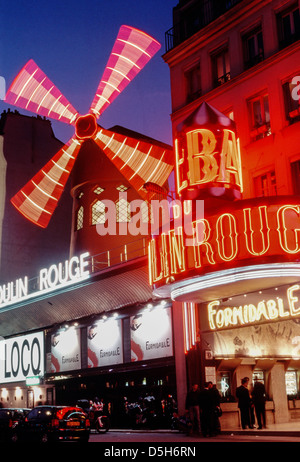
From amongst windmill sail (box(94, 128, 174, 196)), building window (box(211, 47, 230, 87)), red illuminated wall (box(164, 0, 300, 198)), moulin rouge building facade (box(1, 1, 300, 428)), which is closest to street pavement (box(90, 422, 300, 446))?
moulin rouge building facade (box(1, 1, 300, 428))

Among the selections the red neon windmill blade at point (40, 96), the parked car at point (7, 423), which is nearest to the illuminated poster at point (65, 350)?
the parked car at point (7, 423)

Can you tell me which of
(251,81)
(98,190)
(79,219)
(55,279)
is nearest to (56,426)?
(55,279)

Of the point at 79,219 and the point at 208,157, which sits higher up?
the point at 79,219

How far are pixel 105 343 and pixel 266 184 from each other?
828cm

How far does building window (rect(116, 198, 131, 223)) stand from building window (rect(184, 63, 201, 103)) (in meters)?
6.87

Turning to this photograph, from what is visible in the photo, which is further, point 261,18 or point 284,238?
point 261,18

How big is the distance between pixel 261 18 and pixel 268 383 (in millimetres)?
10539

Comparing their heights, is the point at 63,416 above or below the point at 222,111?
below

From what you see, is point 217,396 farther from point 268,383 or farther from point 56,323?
point 56,323

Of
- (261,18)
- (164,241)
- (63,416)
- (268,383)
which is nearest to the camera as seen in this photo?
(63,416)

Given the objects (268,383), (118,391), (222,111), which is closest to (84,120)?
(222,111)

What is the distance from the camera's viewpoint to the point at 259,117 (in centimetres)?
1645

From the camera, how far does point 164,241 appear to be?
15328mm

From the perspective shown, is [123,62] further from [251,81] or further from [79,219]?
[79,219]
